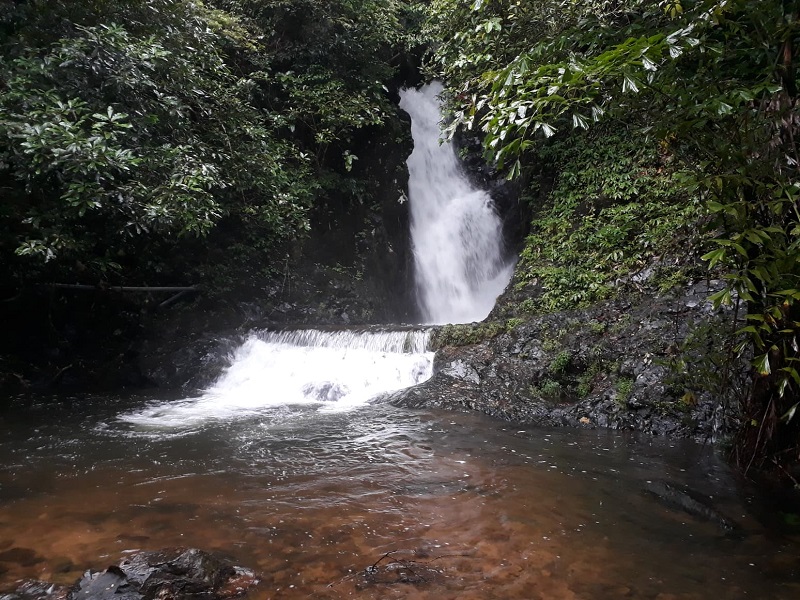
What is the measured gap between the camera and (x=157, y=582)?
9.17 ft

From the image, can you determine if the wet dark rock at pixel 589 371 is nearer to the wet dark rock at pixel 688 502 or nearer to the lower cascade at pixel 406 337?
the lower cascade at pixel 406 337

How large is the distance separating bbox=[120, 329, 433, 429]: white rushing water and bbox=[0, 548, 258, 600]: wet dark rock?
4854 millimetres

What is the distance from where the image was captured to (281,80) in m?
12.6

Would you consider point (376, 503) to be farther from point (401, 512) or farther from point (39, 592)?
point (39, 592)

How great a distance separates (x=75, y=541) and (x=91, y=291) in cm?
883

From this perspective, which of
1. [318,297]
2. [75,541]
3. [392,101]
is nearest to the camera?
[75,541]

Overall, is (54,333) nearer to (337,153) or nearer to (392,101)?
(337,153)

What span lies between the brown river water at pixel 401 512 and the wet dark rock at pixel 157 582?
0.48ft

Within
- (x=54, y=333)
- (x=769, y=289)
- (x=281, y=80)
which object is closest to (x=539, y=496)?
(x=769, y=289)

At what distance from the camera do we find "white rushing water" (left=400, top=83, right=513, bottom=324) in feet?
53.2

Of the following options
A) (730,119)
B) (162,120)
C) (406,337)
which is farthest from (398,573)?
(162,120)

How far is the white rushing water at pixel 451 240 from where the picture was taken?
53.2 ft

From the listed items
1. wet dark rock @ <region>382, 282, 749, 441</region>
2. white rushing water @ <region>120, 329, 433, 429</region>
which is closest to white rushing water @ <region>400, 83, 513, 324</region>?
white rushing water @ <region>120, 329, 433, 429</region>

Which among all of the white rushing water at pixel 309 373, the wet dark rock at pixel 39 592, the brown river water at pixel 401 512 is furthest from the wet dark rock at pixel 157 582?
the white rushing water at pixel 309 373
